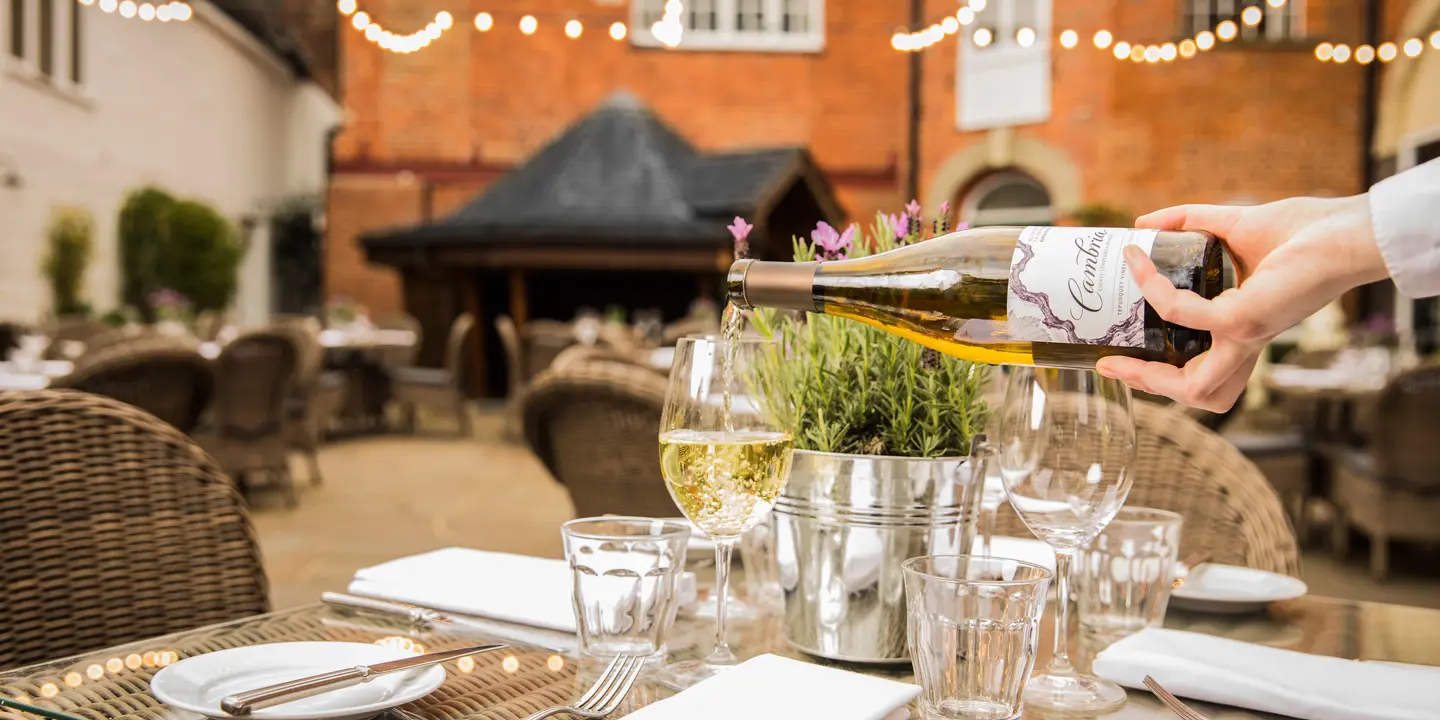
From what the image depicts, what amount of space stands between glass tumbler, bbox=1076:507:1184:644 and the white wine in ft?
1.08

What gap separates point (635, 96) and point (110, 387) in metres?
10.0

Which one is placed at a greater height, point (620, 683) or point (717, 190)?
point (717, 190)

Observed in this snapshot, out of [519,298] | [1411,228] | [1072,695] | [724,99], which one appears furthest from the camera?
[724,99]

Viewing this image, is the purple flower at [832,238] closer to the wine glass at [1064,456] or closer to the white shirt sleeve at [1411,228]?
the wine glass at [1064,456]

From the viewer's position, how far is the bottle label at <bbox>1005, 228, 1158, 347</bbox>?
0.84m

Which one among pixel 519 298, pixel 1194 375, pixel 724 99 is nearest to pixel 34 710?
pixel 1194 375

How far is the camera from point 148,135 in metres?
16.0

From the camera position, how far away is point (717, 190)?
488 inches

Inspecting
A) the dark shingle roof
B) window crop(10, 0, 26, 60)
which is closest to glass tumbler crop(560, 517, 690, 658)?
the dark shingle roof

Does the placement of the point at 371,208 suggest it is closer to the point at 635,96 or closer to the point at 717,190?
the point at 635,96

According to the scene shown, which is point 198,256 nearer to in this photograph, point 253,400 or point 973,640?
point 253,400

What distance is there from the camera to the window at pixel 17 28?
11766 millimetres

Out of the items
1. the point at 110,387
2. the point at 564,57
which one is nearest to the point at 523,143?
the point at 564,57

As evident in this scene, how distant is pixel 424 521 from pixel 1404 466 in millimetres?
4382
